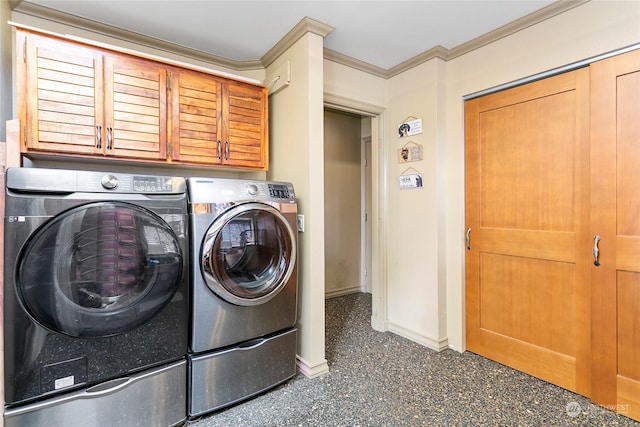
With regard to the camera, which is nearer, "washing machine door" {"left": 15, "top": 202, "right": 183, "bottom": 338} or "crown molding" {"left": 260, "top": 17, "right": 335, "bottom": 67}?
"washing machine door" {"left": 15, "top": 202, "right": 183, "bottom": 338}

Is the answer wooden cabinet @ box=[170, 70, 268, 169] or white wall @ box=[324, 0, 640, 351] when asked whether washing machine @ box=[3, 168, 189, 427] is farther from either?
white wall @ box=[324, 0, 640, 351]

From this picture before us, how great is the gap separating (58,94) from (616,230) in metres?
3.05

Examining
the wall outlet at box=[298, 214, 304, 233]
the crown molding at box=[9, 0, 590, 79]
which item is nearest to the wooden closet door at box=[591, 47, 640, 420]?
the crown molding at box=[9, 0, 590, 79]

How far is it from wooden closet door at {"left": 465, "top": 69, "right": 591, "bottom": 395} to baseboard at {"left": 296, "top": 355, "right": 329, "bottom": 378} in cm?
116

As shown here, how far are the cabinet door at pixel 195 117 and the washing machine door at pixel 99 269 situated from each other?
2.01ft

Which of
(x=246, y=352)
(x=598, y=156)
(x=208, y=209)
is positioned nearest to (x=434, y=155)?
(x=598, y=156)

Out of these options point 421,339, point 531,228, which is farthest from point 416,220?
point 421,339

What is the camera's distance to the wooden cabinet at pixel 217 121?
6.37ft

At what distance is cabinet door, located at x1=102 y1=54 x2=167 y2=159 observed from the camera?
1.74 metres

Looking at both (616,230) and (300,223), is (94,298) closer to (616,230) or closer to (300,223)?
(300,223)

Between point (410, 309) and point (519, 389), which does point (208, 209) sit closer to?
point (410, 309)

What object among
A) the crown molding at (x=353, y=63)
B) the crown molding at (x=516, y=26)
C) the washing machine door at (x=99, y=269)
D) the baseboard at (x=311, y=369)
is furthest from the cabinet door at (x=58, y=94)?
the crown molding at (x=516, y=26)

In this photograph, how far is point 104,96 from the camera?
5.63 feet

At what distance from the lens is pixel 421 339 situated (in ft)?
8.31
